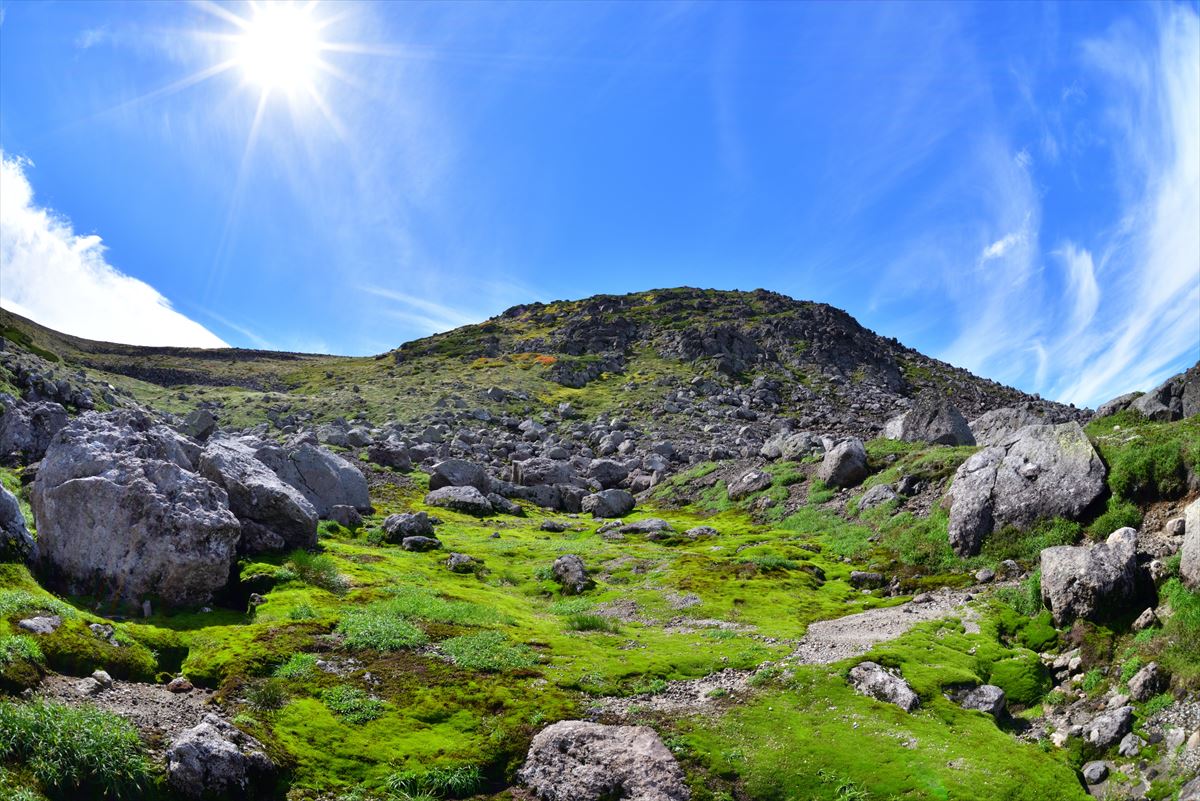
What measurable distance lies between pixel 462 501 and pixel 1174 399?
51.8 m

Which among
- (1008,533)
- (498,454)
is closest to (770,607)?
(1008,533)

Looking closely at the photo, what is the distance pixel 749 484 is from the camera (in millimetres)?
58469

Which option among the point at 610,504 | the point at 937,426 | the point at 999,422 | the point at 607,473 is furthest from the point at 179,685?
the point at 999,422

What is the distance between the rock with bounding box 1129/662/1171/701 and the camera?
17.2m

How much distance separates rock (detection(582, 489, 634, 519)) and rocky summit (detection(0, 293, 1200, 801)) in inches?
599

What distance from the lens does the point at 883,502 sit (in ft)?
134

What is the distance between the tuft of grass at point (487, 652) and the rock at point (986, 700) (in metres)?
12.4

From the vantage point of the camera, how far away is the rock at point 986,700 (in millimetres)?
18812

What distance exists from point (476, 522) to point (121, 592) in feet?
109

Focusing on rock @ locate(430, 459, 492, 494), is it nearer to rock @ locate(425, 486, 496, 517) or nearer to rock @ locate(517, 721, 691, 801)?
rock @ locate(425, 486, 496, 517)

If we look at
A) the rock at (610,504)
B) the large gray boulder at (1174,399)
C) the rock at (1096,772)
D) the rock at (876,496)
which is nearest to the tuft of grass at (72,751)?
the rock at (1096,772)

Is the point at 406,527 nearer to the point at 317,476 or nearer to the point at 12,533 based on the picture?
the point at 317,476

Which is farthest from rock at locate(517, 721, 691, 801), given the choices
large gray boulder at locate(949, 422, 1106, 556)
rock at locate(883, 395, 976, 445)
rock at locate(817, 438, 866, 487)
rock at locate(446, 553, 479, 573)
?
rock at locate(883, 395, 976, 445)

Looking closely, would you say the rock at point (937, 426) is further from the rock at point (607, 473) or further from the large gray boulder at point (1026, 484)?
the rock at point (607, 473)
